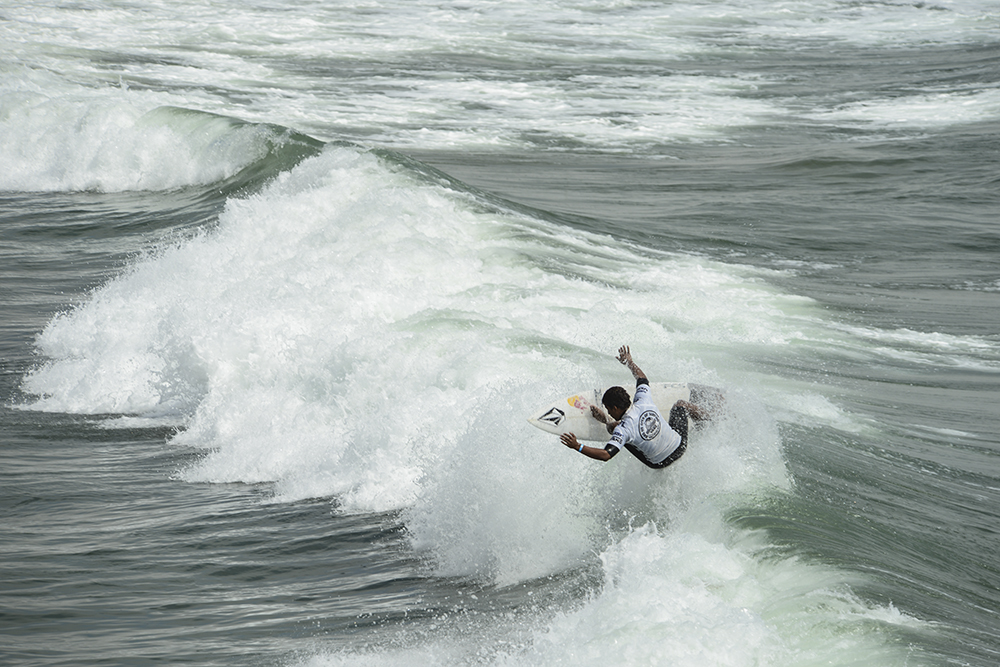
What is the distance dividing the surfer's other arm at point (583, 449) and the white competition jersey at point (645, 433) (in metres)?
0.07

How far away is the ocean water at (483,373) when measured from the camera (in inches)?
279

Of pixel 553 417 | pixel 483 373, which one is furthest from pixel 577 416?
pixel 483 373

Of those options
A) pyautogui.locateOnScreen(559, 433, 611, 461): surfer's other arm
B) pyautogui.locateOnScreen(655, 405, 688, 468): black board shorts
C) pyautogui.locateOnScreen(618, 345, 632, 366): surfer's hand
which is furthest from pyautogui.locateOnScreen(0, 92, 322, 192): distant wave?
pyautogui.locateOnScreen(559, 433, 611, 461): surfer's other arm

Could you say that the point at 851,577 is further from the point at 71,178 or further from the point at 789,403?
the point at 71,178

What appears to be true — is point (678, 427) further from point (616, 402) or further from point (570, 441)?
point (570, 441)

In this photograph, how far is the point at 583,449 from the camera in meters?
7.30

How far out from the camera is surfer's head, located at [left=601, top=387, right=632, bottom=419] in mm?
7727

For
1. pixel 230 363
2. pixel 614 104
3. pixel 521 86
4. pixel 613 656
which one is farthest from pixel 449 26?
pixel 613 656

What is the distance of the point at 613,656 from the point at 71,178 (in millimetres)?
18755

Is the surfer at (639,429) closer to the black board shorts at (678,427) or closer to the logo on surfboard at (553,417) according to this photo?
the black board shorts at (678,427)

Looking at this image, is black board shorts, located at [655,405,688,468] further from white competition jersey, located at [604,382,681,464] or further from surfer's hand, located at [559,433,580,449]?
surfer's hand, located at [559,433,580,449]

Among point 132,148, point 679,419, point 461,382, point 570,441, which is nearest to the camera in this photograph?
point 570,441

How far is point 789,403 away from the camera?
11.1 meters

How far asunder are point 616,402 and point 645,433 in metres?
0.27
